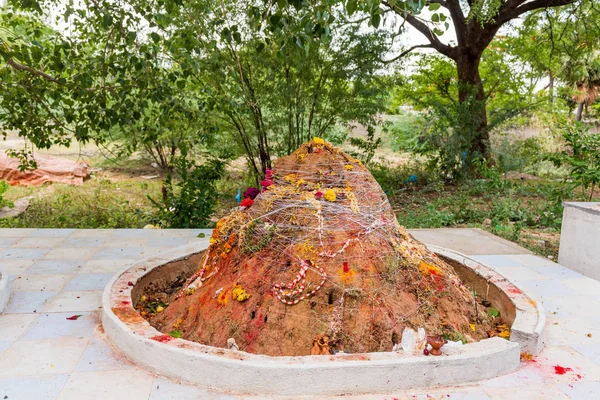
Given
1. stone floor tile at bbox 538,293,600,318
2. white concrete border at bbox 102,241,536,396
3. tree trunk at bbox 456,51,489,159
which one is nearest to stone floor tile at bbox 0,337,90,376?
white concrete border at bbox 102,241,536,396

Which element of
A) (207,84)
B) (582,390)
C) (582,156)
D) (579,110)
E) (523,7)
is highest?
(523,7)

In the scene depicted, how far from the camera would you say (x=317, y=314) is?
311 cm

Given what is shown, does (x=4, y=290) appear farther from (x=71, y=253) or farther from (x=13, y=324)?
(x=71, y=253)

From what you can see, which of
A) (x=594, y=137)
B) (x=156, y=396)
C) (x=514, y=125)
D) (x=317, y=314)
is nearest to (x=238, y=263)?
(x=317, y=314)

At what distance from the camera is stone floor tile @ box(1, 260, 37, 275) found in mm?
4848

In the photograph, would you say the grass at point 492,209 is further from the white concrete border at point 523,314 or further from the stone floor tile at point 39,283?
the stone floor tile at point 39,283

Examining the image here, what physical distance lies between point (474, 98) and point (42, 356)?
9635mm

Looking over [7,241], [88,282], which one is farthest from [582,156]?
[7,241]

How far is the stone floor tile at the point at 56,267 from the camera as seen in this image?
190 inches

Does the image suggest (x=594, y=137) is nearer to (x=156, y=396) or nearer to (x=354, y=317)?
(x=354, y=317)

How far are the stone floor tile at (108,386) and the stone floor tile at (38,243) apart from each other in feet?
10.9

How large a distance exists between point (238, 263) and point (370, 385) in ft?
4.36

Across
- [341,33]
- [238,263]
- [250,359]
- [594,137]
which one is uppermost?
[341,33]

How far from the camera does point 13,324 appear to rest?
3.63 metres
